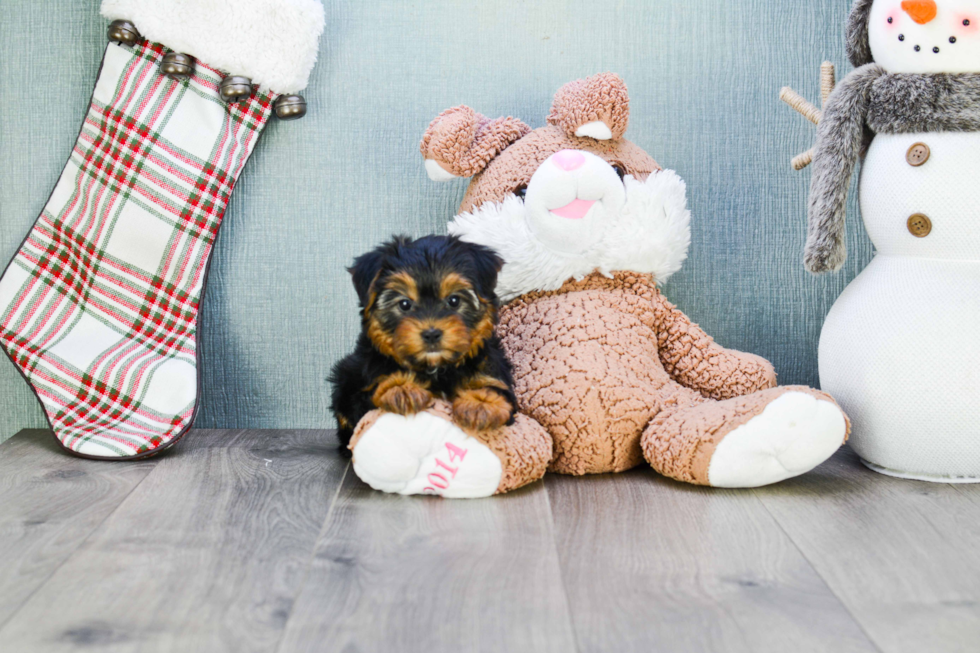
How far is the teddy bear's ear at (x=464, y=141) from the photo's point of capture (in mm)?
1768

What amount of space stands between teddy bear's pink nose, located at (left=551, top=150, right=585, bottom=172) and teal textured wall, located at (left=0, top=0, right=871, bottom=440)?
367mm

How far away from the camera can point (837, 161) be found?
163 centimetres

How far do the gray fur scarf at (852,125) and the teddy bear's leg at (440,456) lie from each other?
0.69m

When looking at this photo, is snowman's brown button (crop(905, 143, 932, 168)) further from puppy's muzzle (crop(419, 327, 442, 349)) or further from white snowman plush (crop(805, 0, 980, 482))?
puppy's muzzle (crop(419, 327, 442, 349))

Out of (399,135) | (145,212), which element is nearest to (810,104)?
(399,135)

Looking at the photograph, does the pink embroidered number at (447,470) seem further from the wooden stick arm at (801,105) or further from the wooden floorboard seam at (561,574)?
the wooden stick arm at (801,105)

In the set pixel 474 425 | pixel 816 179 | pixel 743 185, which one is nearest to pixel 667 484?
pixel 474 425

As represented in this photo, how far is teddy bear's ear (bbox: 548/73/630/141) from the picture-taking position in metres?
1.70

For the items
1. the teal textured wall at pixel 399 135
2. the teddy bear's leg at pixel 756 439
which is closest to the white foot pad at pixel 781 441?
the teddy bear's leg at pixel 756 439

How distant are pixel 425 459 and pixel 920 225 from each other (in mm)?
1027

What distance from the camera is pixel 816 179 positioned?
167 centimetres

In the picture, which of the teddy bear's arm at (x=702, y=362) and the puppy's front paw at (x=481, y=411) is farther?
the teddy bear's arm at (x=702, y=362)

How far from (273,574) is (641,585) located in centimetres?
53

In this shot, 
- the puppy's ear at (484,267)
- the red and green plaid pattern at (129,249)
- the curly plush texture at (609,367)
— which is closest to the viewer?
the puppy's ear at (484,267)
